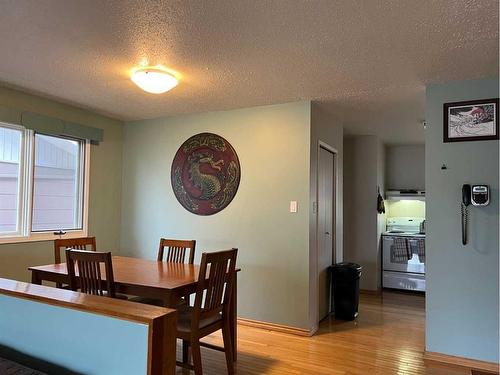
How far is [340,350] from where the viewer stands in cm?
329

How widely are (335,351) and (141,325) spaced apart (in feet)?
8.18

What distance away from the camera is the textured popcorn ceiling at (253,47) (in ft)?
6.73

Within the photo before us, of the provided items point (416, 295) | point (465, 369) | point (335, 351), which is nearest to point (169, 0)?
point (335, 351)

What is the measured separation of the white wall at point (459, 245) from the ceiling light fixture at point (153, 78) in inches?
88.1

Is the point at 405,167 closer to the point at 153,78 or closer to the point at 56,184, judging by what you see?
the point at 153,78

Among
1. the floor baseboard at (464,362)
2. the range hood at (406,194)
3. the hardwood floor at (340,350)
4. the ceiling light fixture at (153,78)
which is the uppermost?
the ceiling light fixture at (153,78)

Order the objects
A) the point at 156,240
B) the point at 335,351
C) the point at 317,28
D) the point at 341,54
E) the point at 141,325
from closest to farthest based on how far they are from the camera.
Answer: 1. the point at 141,325
2. the point at 317,28
3. the point at 341,54
4. the point at 335,351
5. the point at 156,240

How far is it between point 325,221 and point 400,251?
6.75ft

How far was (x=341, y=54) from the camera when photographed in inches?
103

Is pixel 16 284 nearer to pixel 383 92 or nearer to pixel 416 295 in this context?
pixel 383 92

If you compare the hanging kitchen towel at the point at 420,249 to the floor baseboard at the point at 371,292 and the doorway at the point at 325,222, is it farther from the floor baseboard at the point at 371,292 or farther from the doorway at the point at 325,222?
the doorway at the point at 325,222

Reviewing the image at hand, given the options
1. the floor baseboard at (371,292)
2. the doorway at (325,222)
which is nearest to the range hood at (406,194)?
the floor baseboard at (371,292)

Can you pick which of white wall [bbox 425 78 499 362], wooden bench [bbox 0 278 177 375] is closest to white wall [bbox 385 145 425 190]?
white wall [bbox 425 78 499 362]

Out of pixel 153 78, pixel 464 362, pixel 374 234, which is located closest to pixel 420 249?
pixel 374 234
